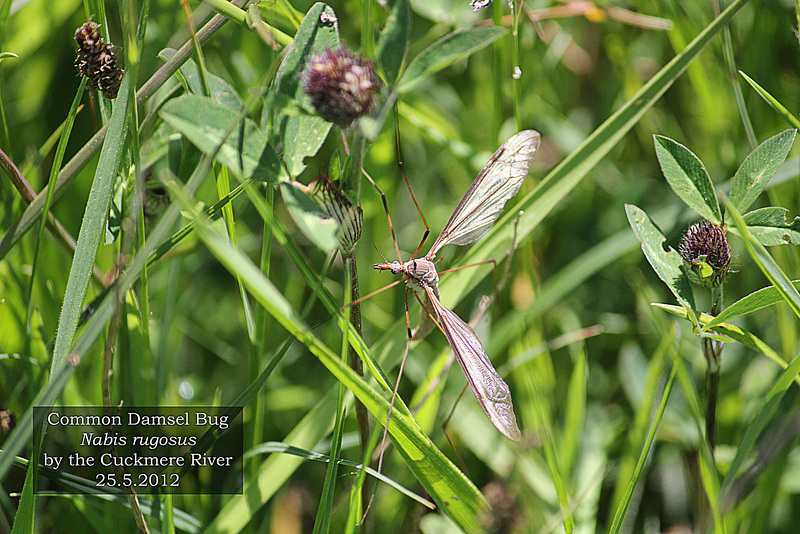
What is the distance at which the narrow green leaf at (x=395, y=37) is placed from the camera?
0.70 metres

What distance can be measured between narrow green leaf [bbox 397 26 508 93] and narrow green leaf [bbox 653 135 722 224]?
401 millimetres

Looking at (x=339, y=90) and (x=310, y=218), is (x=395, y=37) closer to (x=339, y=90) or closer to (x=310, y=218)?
(x=339, y=90)

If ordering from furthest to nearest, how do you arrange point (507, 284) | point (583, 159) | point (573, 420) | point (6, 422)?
1. point (507, 284)
2. point (573, 420)
3. point (583, 159)
4. point (6, 422)

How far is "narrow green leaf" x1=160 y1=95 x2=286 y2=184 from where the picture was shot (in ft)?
2.19

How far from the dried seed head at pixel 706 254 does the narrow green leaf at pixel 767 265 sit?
5cm

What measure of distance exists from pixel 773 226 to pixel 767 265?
0.18m

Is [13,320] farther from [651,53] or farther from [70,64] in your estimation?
[651,53]

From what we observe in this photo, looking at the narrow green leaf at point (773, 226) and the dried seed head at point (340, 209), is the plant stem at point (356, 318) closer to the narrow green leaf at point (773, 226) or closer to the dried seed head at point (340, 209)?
the dried seed head at point (340, 209)

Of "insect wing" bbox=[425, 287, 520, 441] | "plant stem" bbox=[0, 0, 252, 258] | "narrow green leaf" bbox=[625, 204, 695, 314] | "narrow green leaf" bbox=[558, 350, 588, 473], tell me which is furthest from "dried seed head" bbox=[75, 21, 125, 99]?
"narrow green leaf" bbox=[558, 350, 588, 473]

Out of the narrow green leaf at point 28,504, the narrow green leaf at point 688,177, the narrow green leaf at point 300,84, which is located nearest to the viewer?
the narrow green leaf at point 300,84

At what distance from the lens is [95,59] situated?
0.88 metres

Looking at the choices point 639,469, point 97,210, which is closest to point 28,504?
point 97,210

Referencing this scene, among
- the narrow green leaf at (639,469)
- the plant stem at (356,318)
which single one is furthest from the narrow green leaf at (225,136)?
the narrow green leaf at (639,469)

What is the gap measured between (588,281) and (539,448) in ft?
2.08
